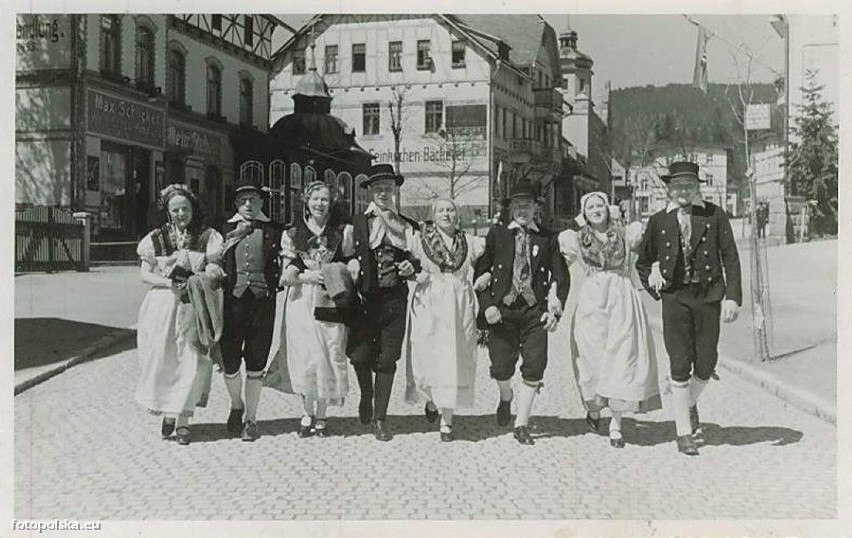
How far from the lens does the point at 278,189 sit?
547 cm

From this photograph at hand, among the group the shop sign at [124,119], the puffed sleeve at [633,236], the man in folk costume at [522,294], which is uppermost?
the shop sign at [124,119]

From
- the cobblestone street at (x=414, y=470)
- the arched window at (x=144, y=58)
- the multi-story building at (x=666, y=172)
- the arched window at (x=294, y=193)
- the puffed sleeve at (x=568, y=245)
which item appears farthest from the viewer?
the arched window at (x=144, y=58)

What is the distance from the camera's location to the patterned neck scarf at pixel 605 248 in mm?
4773

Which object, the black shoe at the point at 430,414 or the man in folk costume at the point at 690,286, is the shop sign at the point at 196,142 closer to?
the black shoe at the point at 430,414

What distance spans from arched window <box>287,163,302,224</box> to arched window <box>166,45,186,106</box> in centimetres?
140

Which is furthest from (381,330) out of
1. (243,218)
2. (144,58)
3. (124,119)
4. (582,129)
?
(124,119)

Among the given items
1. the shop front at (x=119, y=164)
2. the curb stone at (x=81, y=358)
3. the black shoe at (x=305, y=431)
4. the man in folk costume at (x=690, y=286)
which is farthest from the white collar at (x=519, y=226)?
the curb stone at (x=81, y=358)

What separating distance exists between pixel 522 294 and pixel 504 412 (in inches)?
28.8

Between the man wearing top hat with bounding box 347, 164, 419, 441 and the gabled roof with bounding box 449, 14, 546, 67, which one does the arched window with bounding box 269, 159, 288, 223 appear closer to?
the man wearing top hat with bounding box 347, 164, 419, 441

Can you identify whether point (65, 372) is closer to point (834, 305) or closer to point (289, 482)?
point (289, 482)

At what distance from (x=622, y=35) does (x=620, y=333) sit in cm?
196

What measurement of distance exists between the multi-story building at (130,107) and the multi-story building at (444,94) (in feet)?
1.47

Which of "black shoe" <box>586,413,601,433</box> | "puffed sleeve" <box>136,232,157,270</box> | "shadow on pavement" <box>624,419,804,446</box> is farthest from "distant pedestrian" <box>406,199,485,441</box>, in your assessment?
"puffed sleeve" <box>136,232,157,270</box>
